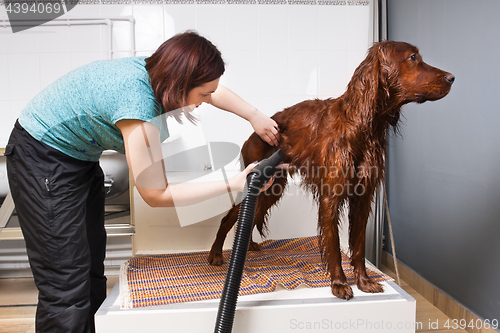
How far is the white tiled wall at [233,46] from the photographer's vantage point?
7.82 feet

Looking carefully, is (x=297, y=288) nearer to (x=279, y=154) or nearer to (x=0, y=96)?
(x=279, y=154)

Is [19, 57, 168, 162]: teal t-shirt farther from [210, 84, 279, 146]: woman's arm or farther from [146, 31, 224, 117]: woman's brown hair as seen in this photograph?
[210, 84, 279, 146]: woman's arm

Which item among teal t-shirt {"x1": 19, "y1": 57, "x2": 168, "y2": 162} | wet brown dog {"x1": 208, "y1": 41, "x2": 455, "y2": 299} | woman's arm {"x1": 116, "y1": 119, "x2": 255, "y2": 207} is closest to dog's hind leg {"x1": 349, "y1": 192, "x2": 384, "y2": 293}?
wet brown dog {"x1": 208, "y1": 41, "x2": 455, "y2": 299}

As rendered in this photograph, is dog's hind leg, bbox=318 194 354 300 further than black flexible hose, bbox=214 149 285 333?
Yes

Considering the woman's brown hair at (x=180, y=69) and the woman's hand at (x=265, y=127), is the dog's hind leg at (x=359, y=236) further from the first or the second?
the woman's brown hair at (x=180, y=69)

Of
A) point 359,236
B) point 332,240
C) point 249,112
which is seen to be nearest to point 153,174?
point 249,112

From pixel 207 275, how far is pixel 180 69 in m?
0.80

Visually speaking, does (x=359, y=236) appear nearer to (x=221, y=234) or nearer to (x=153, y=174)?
(x=221, y=234)

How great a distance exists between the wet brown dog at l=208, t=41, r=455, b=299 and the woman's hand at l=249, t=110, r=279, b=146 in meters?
0.06

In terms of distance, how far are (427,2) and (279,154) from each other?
137 cm

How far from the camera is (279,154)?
1283 mm

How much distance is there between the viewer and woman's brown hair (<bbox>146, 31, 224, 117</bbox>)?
100 centimetres

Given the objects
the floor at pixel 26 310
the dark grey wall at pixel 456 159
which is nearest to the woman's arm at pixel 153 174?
the dark grey wall at pixel 456 159

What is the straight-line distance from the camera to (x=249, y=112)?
1.38 metres
